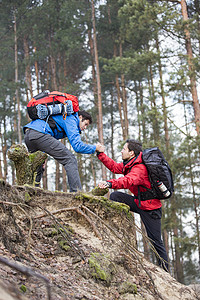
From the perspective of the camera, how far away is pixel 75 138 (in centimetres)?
484

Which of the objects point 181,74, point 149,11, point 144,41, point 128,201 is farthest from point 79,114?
point 144,41

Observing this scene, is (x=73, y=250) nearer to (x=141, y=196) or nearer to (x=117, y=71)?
(x=141, y=196)

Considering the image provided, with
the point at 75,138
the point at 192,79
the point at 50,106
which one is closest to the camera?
the point at 75,138

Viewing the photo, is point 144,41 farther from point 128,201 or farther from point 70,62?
point 128,201

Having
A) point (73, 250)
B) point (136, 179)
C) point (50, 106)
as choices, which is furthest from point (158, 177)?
point (50, 106)

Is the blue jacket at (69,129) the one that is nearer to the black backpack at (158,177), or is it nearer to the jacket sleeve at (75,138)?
the jacket sleeve at (75,138)

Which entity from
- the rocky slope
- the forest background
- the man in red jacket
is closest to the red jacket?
the man in red jacket

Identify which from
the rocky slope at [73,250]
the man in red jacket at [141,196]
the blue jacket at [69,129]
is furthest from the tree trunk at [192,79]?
the rocky slope at [73,250]

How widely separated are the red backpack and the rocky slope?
1364 millimetres

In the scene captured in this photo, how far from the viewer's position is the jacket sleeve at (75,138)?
485 cm

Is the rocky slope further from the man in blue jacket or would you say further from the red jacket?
the man in blue jacket

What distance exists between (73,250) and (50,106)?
7.92 ft

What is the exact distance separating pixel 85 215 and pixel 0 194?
1341 mm

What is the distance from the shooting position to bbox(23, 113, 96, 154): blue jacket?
4.86m
